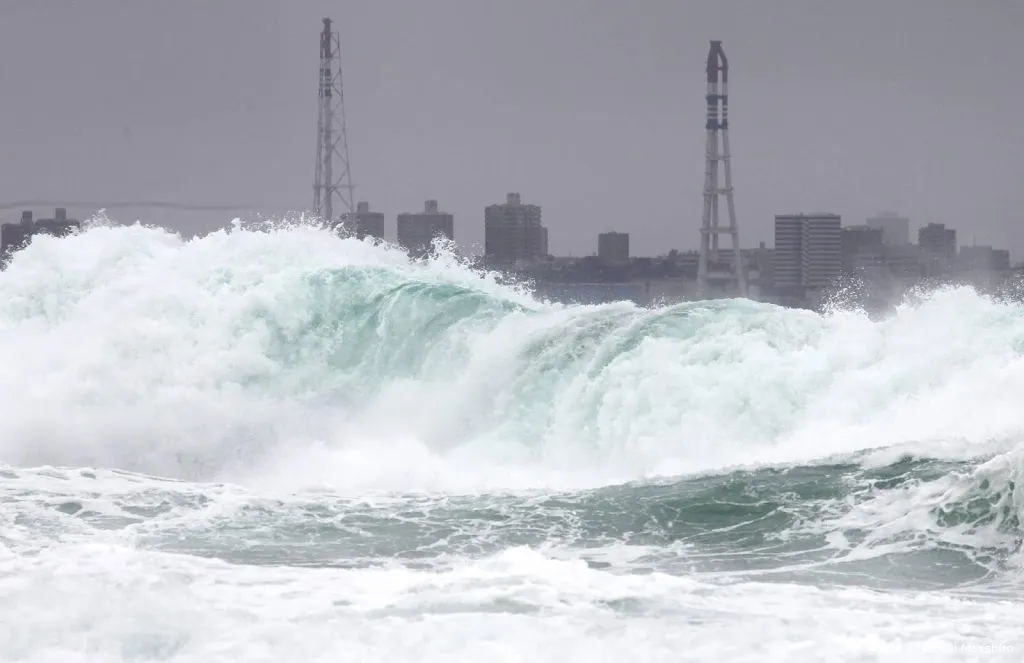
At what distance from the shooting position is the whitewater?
9305 mm

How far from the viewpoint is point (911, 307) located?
1791cm

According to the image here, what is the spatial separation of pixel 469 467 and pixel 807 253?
109ft

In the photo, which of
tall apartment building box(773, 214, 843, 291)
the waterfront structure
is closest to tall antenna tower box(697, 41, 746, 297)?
tall apartment building box(773, 214, 843, 291)

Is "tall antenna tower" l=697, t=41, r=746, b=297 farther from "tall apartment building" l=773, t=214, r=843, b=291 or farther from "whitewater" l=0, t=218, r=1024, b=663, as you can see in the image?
"whitewater" l=0, t=218, r=1024, b=663

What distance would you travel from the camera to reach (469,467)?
16625mm

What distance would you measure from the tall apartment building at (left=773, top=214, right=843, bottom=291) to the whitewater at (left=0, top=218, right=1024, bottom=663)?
2295cm

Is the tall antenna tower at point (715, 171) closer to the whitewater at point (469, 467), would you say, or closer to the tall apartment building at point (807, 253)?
the tall apartment building at point (807, 253)

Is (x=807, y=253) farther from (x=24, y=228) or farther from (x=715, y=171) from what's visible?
(x=24, y=228)

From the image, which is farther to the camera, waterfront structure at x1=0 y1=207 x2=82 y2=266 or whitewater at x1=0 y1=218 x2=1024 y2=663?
waterfront structure at x1=0 y1=207 x2=82 y2=266

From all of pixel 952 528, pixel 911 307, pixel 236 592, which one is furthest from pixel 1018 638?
pixel 911 307

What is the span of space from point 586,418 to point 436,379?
3613 millimetres

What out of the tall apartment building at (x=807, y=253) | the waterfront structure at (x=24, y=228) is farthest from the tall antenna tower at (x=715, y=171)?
the waterfront structure at (x=24, y=228)

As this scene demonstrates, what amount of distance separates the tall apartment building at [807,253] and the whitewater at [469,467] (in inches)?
904

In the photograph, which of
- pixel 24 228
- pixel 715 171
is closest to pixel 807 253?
pixel 715 171
